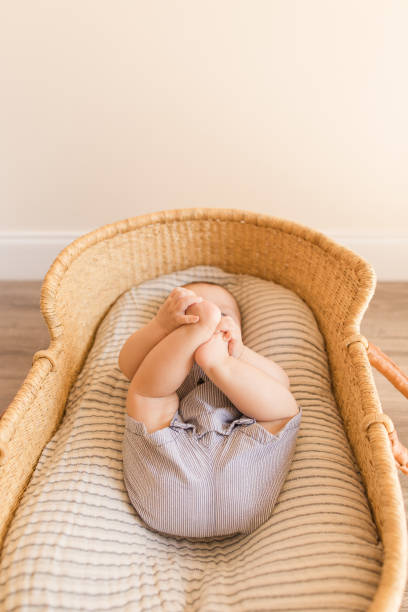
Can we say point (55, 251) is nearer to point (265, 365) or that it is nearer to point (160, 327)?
point (160, 327)

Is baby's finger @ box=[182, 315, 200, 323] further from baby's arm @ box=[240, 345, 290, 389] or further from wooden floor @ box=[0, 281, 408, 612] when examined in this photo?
wooden floor @ box=[0, 281, 408, 612]

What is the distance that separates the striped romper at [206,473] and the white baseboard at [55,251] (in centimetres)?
88

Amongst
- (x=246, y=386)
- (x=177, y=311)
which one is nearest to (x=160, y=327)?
(x=177, y=311)

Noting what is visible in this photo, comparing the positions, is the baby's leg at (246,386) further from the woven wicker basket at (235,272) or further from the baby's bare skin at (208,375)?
the woven wicker basket at (235,272)

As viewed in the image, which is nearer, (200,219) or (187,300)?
(187,300)

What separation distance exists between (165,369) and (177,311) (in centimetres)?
11

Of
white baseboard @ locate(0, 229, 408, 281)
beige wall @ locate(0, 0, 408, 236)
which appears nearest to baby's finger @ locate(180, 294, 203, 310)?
beige wall @ locate(0, 0, 408, 236)

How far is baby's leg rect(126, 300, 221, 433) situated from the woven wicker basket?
0.20 m

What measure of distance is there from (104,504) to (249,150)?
1.03 meters

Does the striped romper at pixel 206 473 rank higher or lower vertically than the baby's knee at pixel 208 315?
lower

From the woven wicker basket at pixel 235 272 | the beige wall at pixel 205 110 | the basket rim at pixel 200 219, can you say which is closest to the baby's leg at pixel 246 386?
the woven wicker basket at pixel 235 272

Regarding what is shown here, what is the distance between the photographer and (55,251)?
1.66 metres

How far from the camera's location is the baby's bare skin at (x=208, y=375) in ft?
2.87

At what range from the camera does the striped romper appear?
82 cm
